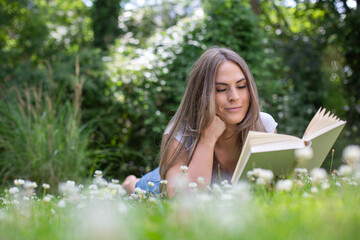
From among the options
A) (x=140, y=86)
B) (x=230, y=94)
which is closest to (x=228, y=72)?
(x=230, y=94)

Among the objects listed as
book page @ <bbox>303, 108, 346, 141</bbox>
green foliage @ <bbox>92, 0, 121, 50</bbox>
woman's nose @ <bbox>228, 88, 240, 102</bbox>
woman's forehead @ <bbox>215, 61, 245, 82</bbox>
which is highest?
green foliage @ <bbox>92, 0, 121, 50</bbox>

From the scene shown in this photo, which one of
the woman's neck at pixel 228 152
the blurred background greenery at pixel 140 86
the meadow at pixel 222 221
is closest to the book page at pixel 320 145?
the meadow at pixel 222 221

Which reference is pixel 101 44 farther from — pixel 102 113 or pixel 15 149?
pixel 15 149

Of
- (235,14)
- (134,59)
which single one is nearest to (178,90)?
(134,59)

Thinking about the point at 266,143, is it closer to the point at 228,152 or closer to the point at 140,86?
the point at 228,152

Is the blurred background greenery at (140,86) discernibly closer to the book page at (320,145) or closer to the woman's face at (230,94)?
the woman's face at (230,94)

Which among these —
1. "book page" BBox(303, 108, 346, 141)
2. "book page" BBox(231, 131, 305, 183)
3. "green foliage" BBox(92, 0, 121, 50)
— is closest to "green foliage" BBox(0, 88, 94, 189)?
"book page" BBox(231, 131, 305, 183)

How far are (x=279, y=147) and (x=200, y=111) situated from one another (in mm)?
952

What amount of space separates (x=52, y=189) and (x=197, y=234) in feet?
10.6

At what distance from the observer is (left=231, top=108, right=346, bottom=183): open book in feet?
6.47

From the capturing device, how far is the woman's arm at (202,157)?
9.04ft

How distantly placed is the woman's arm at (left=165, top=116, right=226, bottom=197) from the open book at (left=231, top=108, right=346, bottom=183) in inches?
24.9

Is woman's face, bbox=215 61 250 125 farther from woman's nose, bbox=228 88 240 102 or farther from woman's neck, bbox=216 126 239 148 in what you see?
woman's neck, bbox=216 126 239 148

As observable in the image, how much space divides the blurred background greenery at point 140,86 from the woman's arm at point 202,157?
1.75 metres
